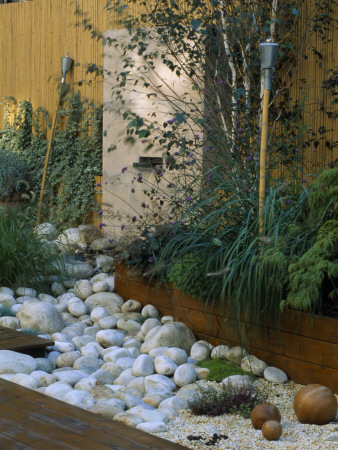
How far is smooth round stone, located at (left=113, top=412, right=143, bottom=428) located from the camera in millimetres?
2758

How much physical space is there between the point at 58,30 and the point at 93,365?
20.5 feet

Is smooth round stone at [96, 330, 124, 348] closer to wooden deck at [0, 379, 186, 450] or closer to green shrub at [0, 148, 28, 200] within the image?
wooden deck at [0, 379, 186, 450]

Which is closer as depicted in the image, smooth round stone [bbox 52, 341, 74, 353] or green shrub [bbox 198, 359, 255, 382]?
green shrub [bbox 198, 359, 255, 382]

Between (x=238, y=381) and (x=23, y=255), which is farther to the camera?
(x=23, y=255)

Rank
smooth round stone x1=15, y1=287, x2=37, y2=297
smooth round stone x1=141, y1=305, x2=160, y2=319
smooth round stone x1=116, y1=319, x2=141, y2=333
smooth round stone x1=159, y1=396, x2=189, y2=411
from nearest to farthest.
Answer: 1. smooth round stone x1=159, y1=396, x2=189, y2=411
2. smooth round stone x1=116, y1=319, x2=141, y2=333
3. smooth round stone x1=141, y1=305, x2=160, y2=319
4. smooth round stone x1=15, y1=287, x2=37, y2=297

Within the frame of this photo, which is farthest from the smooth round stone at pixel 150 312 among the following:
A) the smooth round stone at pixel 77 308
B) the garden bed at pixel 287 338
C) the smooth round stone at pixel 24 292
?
the smooth round stone at pixel 24 292

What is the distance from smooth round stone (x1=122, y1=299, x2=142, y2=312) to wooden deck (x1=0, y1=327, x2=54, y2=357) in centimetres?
100

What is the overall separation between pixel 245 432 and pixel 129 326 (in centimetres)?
188

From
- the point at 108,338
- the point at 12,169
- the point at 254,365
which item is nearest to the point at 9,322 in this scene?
the point at 108,338

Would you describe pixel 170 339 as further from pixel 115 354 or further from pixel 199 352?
pixel 115 354

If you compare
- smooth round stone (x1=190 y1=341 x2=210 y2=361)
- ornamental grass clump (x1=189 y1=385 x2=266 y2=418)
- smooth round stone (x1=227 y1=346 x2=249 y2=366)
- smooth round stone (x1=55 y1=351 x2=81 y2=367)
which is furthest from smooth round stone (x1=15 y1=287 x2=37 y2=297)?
ornamental grass clump (x1=189 y1=385 x2=266 y2=418)

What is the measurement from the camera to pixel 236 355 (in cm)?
368

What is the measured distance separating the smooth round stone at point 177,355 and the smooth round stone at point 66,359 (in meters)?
0.56

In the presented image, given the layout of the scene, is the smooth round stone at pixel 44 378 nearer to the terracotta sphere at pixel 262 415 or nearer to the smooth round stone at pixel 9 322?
the smooth round stone at pixel 9 322
